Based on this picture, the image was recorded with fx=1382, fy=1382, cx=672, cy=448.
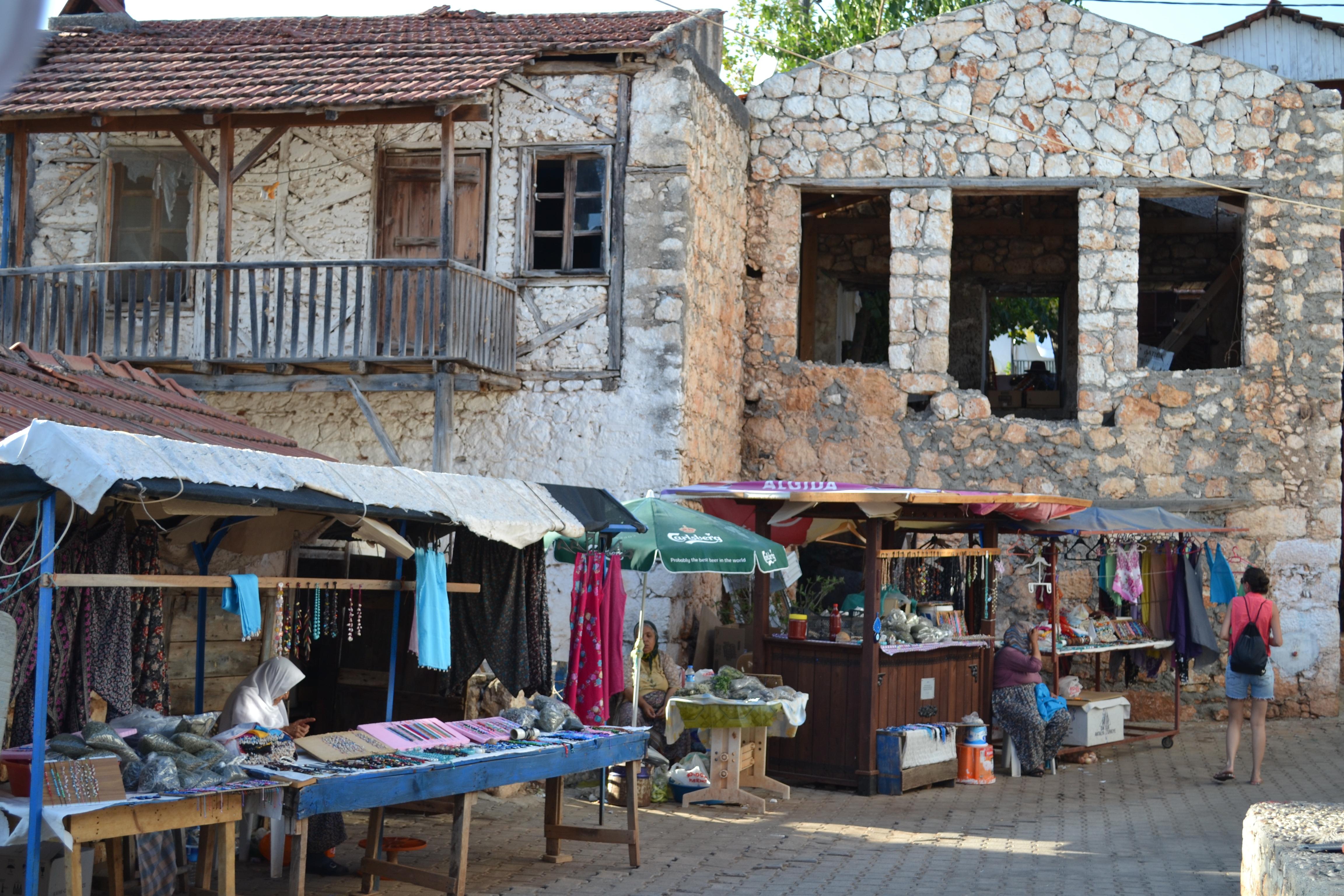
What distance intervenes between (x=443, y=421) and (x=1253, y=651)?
6702 millimetres

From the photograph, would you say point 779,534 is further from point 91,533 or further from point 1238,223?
point 1238,223

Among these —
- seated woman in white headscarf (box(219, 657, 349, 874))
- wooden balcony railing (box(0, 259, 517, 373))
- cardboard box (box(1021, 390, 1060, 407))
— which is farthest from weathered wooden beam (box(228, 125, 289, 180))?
cardboard box (box(1021, 390, 1060, 407))

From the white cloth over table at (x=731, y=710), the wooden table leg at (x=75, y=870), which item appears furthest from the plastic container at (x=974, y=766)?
the wooden table leg at (x=75, y=870)

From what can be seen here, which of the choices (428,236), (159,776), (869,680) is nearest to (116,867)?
(159,776)

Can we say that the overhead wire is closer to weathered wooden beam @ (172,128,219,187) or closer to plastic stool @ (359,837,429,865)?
weathered wooden beam @ (172,128,219,187)

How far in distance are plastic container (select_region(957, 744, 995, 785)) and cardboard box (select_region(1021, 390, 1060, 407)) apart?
6.69 meters

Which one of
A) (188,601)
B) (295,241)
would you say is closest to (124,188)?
(295,241)

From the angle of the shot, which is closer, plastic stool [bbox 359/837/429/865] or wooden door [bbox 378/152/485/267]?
plastic stool [bbox 359/837/429/865]

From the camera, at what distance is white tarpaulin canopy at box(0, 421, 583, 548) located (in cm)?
507

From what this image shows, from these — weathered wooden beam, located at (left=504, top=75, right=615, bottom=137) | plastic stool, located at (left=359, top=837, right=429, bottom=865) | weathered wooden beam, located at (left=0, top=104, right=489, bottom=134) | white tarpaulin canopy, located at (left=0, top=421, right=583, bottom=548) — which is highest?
weathered wooden beam, located at (left=504, top=75, right=615, bottom=137)

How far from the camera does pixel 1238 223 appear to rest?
15.5m

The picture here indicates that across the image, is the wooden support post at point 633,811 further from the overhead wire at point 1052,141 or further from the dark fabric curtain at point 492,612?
the overhead wire at point 1052,141

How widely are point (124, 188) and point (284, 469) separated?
9.00m

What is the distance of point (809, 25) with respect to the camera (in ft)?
81.6
